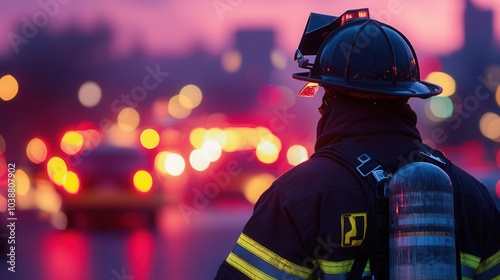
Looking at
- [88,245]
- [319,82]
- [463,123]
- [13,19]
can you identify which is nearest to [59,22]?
[13,19]

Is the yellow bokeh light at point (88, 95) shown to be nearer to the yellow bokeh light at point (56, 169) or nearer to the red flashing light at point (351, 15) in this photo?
the yellow bokeh light at point (56, 169)

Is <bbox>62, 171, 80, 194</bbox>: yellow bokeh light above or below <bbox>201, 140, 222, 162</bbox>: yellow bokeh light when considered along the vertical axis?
below

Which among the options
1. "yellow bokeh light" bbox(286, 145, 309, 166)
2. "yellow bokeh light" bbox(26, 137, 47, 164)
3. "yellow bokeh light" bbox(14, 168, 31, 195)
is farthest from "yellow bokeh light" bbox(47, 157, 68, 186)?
"yellow bokeh light" bbox(286, 145, 309, 166)

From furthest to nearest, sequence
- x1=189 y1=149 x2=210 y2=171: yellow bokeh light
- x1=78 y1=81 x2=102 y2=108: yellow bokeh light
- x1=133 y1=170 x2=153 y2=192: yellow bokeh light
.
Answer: x1=189 y1=149 x2=210 y2=171: yellow bokeh light, x1=78 y1=81 x2=102 y2=108: yellow bokeh light, x1=133 y1=170 x2=153 y2=192: yellow bokeh light

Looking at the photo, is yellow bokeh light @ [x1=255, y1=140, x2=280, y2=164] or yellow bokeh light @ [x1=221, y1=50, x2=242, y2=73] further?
yellow bokeh light @ [x1=255, y1=140, x2=280, y2=164]

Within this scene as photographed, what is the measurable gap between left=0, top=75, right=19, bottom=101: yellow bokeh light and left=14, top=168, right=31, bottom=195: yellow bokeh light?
115 centimetres

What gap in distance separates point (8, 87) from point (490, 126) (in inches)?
271

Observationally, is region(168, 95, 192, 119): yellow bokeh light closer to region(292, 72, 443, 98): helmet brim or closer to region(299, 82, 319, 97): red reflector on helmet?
region(299, 82, 319, 97): red reflector on helmet

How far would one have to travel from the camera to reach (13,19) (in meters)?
12.1

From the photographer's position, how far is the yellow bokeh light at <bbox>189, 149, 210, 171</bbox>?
43.8 ft

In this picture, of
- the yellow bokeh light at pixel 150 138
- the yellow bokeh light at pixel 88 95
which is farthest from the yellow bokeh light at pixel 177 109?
the yellow bokeh light at pixel 88 95

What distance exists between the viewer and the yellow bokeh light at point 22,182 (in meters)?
12.3

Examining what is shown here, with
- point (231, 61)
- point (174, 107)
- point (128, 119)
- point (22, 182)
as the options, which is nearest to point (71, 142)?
point (22, 182)

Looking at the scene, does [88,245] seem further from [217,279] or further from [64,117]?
[217,279]
